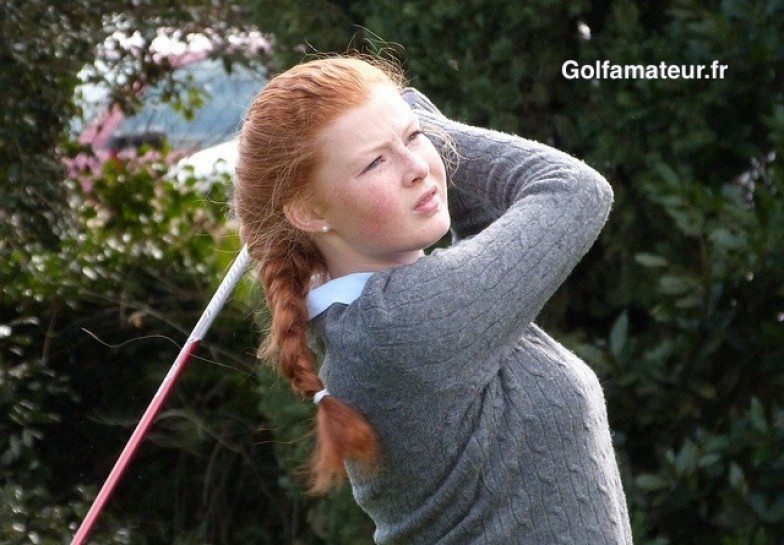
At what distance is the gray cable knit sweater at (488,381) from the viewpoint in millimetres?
1947

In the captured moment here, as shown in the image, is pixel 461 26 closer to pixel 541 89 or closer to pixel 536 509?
pixel 541 89

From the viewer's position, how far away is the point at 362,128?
79.0 inches

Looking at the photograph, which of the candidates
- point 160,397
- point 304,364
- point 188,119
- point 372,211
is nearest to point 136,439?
point 160,397

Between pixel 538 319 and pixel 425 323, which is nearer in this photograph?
pixel 425 323

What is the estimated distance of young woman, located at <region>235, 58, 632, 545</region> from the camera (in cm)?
195

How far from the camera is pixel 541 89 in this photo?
3477mm

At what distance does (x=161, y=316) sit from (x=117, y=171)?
0.65 m

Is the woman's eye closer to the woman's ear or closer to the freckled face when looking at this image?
the freckled face

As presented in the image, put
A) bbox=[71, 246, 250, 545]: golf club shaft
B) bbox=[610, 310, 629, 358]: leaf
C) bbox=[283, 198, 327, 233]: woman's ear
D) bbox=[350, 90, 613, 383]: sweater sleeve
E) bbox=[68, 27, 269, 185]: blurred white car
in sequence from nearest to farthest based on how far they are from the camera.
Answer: bbox=[350, 90, 613, 383]: sweater sleeve → bbox=[283, 198, 327, 233]: woman's ear → bbox=[71, 246, 250, 545]: golf club shaft → bbox=[610, 310, 629, 358]: leaf → bbox=[68, 27, 269, 185]: blurred white car

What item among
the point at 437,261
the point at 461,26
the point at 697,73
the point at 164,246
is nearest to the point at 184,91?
the point at 164,246

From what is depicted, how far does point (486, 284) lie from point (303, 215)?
30 centimetres

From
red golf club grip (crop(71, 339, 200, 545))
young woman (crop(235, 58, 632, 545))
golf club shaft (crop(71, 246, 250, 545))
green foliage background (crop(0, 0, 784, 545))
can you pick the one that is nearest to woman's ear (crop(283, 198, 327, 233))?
young woman (crop(235, 58, 632, 545))

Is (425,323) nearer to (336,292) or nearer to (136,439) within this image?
(336,292)

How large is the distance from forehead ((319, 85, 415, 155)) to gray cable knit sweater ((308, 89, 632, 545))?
0.59ft
